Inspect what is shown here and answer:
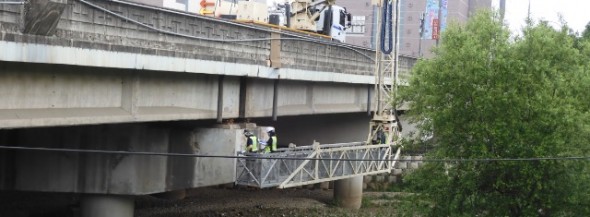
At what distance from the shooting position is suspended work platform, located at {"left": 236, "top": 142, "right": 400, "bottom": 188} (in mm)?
17906

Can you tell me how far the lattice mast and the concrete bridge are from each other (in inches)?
124

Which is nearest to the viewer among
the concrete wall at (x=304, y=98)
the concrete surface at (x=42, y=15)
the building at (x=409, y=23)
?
the concrete surface at (x=42, y=15)

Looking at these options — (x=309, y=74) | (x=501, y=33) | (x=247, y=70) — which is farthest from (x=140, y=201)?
(x=501, y=33)

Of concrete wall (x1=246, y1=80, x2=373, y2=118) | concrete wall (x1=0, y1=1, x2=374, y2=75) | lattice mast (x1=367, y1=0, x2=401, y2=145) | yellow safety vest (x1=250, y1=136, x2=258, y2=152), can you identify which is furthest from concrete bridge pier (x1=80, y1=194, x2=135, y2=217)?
lattice mast (x1=367, y1=0, x2=401, y2=145)

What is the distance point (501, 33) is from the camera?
17391 millimetres

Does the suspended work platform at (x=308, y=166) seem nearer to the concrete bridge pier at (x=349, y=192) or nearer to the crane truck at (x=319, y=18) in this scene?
the concrete bridge pier at (x=349, y=192)

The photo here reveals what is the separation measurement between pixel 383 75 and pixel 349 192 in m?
6.01

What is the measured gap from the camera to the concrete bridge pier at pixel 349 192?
1189 inches

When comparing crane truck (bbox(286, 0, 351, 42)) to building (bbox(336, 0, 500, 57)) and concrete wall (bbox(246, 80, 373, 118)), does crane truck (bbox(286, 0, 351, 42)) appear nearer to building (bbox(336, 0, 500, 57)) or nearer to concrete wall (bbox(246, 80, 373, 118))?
concrete wall (bbox(246, 80, 373, 118))

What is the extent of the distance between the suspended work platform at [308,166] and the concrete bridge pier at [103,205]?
2.86 m

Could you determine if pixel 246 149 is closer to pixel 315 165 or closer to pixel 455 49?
pixel 315 165

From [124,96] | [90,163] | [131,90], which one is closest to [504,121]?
[131,90]

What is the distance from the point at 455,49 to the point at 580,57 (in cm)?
337

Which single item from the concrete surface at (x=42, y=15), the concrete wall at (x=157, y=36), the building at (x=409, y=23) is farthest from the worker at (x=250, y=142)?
the building at (x=409, y=23)
